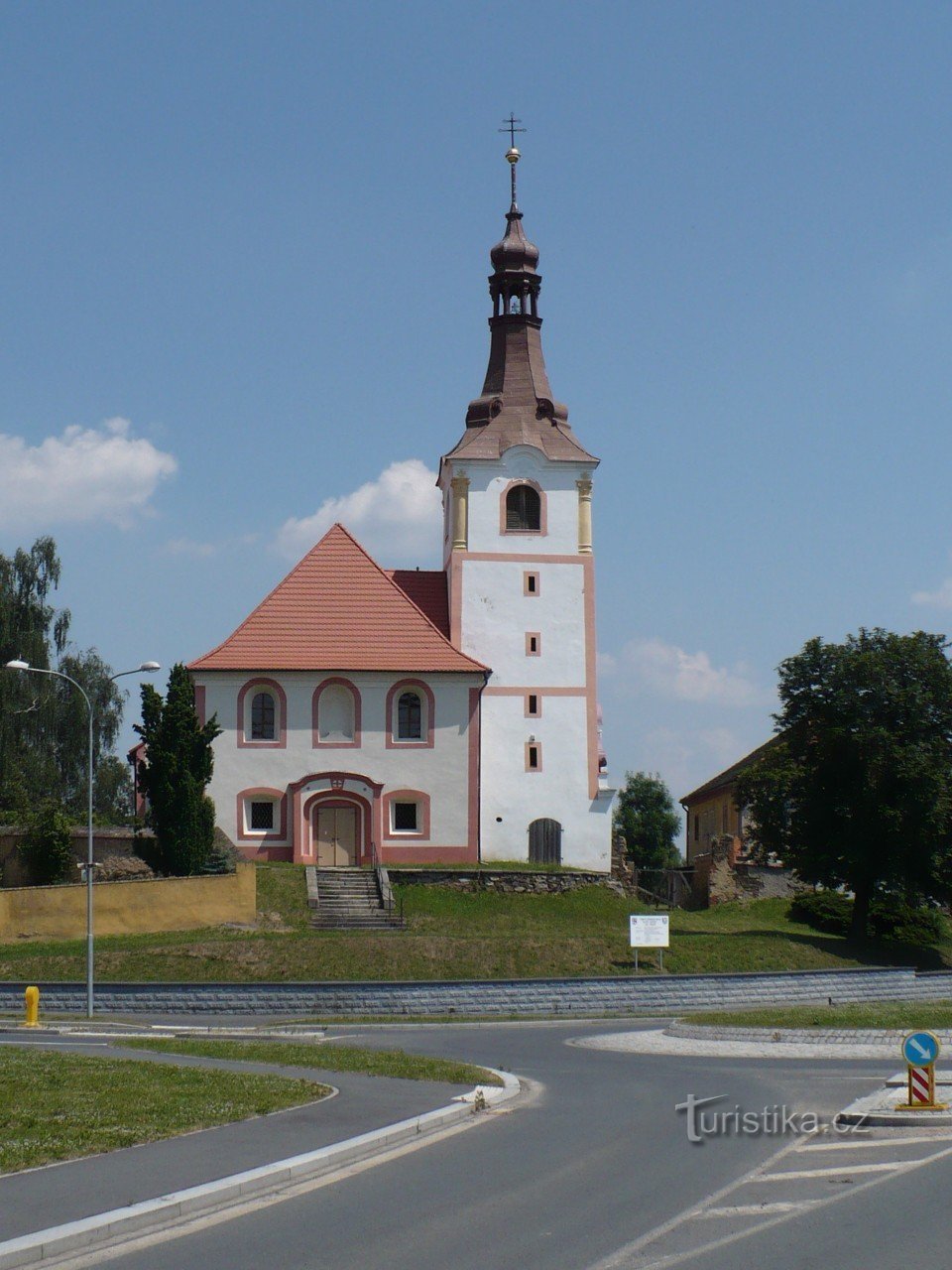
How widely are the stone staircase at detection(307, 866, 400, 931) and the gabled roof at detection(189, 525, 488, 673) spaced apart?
27.2 feet

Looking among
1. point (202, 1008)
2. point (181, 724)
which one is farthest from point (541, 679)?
point (202, 1008)

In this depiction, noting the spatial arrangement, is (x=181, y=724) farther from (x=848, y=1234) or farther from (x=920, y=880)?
(x=848, y=1234)

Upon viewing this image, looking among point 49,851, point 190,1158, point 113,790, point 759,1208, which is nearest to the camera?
point 759,1208

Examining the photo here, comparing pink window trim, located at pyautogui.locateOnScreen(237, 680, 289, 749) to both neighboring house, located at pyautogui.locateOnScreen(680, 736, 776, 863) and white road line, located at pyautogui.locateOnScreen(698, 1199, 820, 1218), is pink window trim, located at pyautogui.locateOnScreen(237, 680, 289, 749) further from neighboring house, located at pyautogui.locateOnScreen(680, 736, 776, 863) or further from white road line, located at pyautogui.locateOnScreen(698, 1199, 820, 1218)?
white road line, located at pyautogui.locateOnScreen(698, 1199, 820, 1218)

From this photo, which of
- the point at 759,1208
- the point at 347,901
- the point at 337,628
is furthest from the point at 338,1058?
the point at 337,628

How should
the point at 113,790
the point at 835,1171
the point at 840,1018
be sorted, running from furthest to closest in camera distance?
1. the point at 113,790
2. the point at 840,1018
3. the point at 835,1171

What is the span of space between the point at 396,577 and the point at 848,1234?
50341mm

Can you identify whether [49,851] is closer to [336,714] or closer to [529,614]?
[336,714]

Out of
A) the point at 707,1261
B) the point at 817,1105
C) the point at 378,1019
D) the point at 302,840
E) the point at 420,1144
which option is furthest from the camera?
the point at 302,840

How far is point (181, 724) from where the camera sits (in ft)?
150

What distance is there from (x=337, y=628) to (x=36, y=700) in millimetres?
17410

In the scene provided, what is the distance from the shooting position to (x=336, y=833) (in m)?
52.2

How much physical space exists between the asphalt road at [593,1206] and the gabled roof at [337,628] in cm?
3714

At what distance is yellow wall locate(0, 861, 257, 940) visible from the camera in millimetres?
39438
